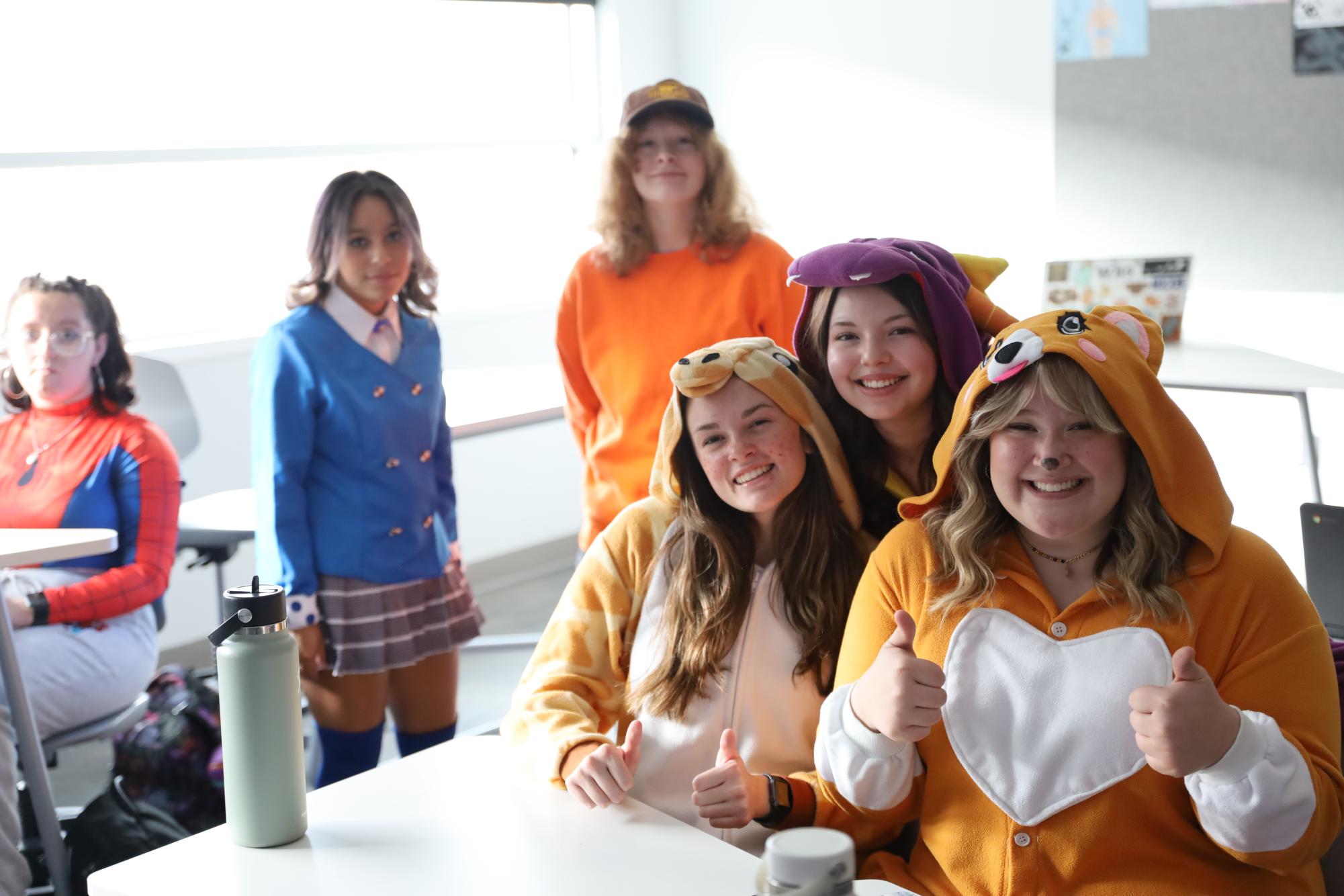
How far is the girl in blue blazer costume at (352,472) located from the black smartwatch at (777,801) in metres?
1.16

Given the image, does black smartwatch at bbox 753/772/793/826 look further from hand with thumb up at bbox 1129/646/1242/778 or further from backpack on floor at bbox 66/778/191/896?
backpack on floor at bbox 66/778/191/896

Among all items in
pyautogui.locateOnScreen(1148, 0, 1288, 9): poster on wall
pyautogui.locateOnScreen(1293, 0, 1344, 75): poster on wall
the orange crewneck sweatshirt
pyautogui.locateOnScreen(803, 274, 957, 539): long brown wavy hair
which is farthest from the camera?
pyautogui.locateOnScreen(1148, 0, 1288, 9): poster on wall

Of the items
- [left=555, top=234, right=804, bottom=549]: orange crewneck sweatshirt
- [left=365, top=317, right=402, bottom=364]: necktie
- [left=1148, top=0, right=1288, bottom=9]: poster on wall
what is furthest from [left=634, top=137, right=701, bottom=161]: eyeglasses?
[left=1148, top=0, right=1288, bottom=9]: poster on wall

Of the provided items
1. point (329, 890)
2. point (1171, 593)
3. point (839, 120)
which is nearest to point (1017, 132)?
point (839, 120)

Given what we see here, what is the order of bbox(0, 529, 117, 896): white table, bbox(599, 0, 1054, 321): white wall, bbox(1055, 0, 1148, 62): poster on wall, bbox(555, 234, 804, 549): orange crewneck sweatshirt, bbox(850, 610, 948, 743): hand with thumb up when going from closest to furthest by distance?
bbox(850, 610, 948, 743): hand with thumb up, bbox(0, 529, 117, 896): white table, bbox(555, 234, 804, 549): orange crewneck sweatshirt, bbox(1055, 0, 1148, 62): poster on wall, bbox(599, 0, 1054, 321): white wall

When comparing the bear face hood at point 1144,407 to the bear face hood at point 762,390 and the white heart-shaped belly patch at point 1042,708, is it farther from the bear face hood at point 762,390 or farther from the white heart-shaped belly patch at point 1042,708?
the bear face hood at point 762,390

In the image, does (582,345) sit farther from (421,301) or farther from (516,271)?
(516,271)

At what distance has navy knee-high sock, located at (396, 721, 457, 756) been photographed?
8.84 feet

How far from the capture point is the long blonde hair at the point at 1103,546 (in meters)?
1.42

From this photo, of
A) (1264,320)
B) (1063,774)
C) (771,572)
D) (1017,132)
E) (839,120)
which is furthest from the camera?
(839,120)

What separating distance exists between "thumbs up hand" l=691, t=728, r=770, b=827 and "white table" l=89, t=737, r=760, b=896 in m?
0.07

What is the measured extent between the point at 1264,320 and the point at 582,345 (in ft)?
8.04

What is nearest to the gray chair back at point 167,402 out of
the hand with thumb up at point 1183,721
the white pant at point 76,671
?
the white pant at point 76,671

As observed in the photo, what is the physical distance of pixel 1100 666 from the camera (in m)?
1.41
